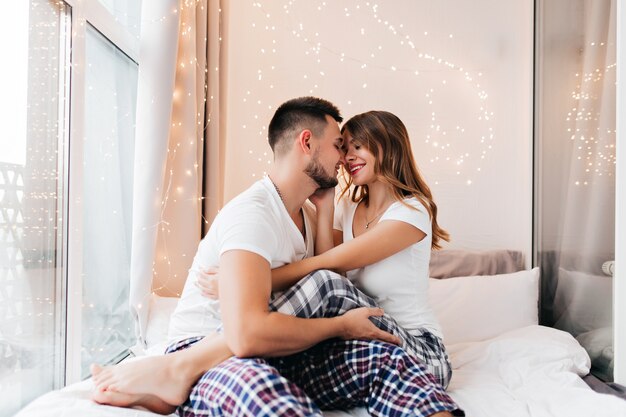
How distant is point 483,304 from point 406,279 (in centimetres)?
57

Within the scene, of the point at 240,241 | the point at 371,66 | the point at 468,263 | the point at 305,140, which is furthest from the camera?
the point at 371,66

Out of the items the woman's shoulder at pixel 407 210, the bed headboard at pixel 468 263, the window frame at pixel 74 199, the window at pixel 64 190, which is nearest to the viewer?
the window at pixel 64 190

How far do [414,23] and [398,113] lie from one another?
1.45ft

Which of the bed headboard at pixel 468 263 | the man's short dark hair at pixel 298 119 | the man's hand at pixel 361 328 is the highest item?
the man's short dark hair at pixel 298 119

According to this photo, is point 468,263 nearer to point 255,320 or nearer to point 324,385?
point 324,385

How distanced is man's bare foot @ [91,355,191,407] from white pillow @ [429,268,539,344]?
1.10 m

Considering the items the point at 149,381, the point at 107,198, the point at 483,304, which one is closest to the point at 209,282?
the point at 149,381

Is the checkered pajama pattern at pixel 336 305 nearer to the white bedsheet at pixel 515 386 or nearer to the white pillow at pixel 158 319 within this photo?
the white bedsheet at pixel 515 386

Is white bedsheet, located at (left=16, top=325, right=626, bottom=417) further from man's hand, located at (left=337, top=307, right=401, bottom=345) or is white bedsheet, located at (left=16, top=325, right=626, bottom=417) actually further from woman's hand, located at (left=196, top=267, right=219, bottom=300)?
woman's hand, located at (left=196, top=267, right=219, bottom=300)

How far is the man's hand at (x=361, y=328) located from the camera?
4.15 ft

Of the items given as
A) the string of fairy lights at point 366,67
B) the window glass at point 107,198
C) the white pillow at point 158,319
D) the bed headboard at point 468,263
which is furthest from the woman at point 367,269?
the string of fairy lights at point 366,67

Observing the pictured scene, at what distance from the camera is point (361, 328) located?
4.16ft

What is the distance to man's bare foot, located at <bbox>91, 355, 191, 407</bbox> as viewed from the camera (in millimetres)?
1081

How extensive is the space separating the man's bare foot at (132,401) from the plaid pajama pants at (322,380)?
4cm
